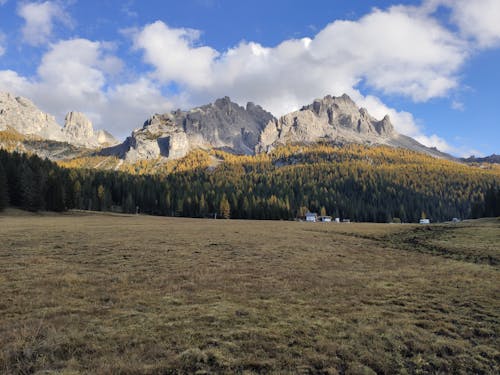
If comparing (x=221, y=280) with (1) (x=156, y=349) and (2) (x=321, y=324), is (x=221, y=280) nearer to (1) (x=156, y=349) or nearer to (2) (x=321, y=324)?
(2) (x=321, y=324)

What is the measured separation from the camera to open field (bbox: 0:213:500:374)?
960 cm

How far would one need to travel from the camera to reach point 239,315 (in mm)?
13750

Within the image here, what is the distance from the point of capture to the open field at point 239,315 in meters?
9.60

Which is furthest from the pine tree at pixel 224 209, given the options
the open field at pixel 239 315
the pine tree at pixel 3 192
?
the open field at pixel 239 315

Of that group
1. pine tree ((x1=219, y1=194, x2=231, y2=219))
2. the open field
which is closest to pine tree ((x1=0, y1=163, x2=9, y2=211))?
the open field

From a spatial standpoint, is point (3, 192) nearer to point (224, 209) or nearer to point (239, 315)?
point (224, 209)

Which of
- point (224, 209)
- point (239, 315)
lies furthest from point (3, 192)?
point (239, 315)

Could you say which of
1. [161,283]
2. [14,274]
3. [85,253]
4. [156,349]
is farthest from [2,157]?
[156,349]

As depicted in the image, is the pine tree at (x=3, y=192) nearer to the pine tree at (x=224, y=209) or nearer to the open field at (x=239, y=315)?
the open field at (x=239, y=315)

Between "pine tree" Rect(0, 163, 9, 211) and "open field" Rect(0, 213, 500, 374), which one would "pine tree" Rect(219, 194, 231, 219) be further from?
"open field" Rect(0, 213, 500, 374)

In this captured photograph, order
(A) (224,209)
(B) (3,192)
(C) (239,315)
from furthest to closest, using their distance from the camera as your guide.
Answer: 1. (A) (224,209)
2. (B) (3,192)
3. (C) (239,315)

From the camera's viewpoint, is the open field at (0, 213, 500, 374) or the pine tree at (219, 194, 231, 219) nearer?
the open field at (0, 213, 500, 374)

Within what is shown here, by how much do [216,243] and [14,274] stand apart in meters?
21.7

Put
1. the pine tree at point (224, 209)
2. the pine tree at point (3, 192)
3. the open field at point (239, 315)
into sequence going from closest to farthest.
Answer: the open field at point (239, 315), the pine tree at point (3, 192), the pine tree at point (224, 209)
